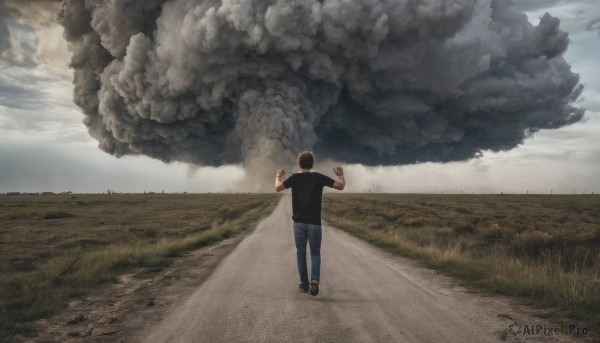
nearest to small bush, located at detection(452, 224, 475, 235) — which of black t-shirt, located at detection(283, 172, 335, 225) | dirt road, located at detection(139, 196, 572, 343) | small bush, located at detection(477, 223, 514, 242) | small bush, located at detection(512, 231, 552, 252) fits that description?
small bush, located at detection(477, 223, 514, 242)

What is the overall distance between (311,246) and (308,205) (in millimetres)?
728

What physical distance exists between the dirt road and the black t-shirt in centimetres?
135

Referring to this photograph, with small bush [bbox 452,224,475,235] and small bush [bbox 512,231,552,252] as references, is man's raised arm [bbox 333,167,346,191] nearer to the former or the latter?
small bush [bbox 512,231,552,252]

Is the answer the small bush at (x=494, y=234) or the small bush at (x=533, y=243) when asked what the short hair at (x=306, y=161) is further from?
the small bush at (x=494, y=234)

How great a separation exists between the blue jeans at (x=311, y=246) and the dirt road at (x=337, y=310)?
400 mm

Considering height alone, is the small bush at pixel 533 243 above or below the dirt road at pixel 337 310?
above

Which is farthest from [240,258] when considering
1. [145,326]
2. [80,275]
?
[145,326]

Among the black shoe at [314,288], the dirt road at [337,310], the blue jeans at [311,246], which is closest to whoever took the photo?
the dirt road at [337,310]

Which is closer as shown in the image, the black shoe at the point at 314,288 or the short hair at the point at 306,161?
the black shoe at the point at 314,288

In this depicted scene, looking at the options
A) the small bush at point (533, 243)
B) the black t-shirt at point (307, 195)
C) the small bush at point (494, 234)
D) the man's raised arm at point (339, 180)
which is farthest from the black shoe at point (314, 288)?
the small bush at point (494, 234)

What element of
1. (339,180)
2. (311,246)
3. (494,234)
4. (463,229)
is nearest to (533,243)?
(494,234)

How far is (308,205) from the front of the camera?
Answer: 7.79m

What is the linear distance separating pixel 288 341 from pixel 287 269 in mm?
5399

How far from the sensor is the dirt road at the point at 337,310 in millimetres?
5520
